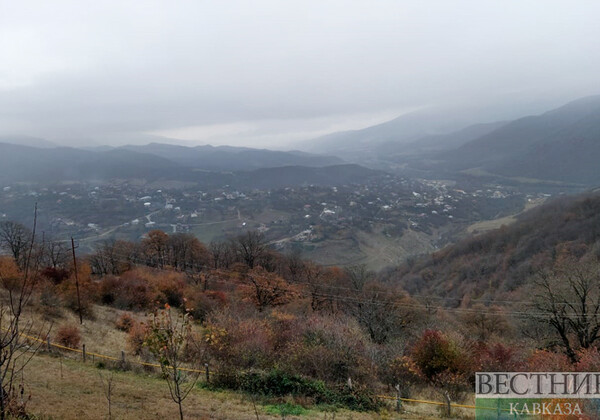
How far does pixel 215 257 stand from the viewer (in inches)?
2121

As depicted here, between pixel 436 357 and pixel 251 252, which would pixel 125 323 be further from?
pixel 251 252

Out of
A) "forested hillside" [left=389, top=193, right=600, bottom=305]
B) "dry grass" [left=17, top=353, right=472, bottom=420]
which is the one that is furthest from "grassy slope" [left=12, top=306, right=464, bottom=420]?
"forested hillside" [left=389, top=193, right=600, bottom=305]

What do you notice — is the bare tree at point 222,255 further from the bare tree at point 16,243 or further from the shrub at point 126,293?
the bare tree at point 16,243

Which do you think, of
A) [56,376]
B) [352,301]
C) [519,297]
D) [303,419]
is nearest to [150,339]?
[303,419]

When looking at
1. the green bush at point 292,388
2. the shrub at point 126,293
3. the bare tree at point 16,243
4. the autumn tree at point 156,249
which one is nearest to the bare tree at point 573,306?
the green bush at point 292,388

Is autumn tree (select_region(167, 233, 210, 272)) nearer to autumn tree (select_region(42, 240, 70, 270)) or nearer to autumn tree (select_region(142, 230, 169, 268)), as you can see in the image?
autumn tree (select_region(142, 230, 169, 268))

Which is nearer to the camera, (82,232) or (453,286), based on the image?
(453,286)

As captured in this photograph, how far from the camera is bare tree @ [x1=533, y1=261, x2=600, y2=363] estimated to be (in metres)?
19.4

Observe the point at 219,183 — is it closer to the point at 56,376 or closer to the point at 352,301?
the point at 352,301

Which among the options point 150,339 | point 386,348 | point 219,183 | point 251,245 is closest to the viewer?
point 150,339

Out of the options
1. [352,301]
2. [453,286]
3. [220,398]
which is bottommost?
[453,286]

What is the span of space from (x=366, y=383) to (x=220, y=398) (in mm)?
5698

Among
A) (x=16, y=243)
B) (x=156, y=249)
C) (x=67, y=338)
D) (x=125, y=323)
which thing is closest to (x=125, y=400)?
(x=67, y=338)

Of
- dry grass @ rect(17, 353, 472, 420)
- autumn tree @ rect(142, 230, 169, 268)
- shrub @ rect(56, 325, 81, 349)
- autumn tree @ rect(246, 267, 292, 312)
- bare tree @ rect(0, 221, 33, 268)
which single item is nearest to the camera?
dry grass @ rect(17, 353, 472, 420)
